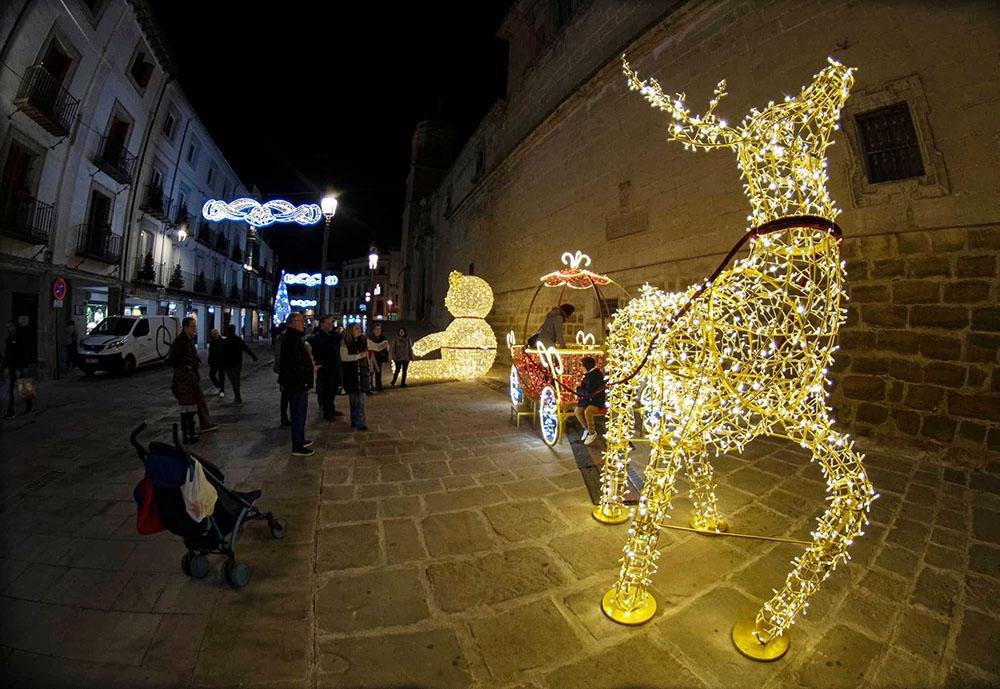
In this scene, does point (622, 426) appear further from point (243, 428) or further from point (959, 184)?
point (243, 428)

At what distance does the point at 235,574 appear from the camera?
2.18 metres

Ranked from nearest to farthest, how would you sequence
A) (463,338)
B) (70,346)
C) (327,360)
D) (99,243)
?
(327,360), (463,338), (70,346), (99,243)

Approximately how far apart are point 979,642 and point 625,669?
192cm

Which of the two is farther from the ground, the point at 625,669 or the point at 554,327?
the point at 554,327

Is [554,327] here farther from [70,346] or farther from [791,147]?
[70,346]

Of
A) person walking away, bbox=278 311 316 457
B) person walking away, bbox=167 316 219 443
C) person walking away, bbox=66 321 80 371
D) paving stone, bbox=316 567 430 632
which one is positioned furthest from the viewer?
person walking away, bbox=66 321 80 371

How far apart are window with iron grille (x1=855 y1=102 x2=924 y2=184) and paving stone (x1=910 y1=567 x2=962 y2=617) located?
4.89m

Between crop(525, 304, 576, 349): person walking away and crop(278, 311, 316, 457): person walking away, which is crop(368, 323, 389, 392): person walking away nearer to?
crop(278, 311, 316, 457): person walking away

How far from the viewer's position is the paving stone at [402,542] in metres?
2.52

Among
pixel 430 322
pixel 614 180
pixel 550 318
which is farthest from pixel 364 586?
pixel 430 322

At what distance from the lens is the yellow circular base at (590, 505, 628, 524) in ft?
9.93

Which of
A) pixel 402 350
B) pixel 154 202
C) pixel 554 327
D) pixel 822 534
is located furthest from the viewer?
pixel 154 202

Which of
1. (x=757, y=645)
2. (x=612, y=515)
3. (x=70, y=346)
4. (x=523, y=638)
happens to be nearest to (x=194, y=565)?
(x=523, y=638)

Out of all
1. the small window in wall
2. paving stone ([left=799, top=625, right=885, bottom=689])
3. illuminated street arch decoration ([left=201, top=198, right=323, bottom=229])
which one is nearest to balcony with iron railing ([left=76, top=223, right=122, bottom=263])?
illuminated street arch decoration ([left=201, top=198, right=323, bottom=229])
